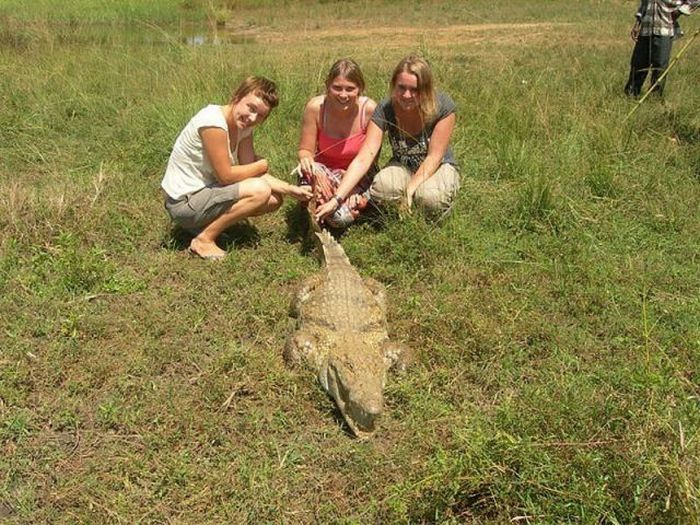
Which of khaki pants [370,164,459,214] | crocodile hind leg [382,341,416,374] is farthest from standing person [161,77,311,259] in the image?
crocodile hind leg [382,341,416,374]

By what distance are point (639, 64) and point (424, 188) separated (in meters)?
4.82

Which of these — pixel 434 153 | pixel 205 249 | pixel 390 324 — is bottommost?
pixel 390 324

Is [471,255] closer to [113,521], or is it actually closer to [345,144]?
[345,144]

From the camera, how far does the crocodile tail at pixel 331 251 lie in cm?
417

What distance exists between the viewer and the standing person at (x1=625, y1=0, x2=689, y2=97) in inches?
289

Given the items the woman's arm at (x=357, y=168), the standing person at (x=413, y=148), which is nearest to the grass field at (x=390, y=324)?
the standing person at (x=413, y=148)

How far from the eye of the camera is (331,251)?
14.0 ft

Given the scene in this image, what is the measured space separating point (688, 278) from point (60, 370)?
3933 millimetres

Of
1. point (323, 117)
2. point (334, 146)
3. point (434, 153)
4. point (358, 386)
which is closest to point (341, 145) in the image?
point (334, 146)

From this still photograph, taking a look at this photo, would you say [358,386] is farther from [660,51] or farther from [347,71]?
[660,51]

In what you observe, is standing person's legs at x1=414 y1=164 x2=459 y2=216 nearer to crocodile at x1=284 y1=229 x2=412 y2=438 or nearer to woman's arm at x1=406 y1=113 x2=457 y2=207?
woman's arm at x1=406 y1=113 x2=457 y2=207

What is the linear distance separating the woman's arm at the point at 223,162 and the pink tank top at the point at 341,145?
548mm

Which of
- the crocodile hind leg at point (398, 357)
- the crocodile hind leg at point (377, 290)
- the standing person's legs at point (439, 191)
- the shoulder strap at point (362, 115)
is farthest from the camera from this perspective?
the shoulder strap at point (362, 115)

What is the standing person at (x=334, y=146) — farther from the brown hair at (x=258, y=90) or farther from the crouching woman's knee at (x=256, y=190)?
the brown hair at (x=258, y=90)
